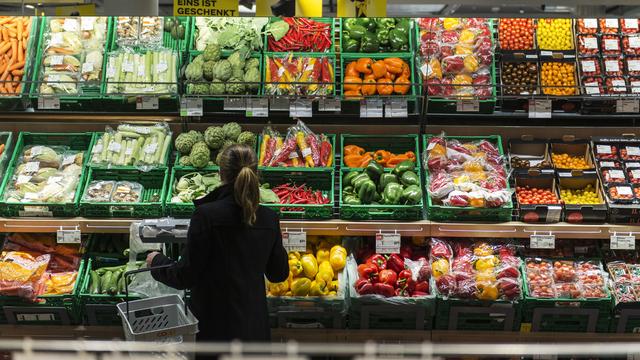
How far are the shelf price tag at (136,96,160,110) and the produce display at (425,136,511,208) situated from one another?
190 centimetres

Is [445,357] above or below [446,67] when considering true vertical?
below

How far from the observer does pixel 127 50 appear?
17.2 feet

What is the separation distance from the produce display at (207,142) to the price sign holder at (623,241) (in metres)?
2.43

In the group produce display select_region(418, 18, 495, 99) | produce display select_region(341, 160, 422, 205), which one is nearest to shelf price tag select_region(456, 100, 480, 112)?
produce display select_region(418, 18, 495, 99)

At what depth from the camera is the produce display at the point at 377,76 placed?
493cm

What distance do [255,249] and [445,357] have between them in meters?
1.94

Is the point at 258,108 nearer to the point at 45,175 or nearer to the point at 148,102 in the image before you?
the point at 148,102

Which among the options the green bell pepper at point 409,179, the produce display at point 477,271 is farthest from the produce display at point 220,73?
the produce display at point 477,271

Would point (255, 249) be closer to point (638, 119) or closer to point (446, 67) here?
point (446, 67)

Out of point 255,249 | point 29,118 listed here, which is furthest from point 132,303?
point 29,118

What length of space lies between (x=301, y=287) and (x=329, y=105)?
1.27 metres

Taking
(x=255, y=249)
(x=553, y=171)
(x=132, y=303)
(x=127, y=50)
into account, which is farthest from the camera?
(x=127, y=50)

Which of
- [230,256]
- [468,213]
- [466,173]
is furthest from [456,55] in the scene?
[230,256]

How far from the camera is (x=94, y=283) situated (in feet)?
14.8
